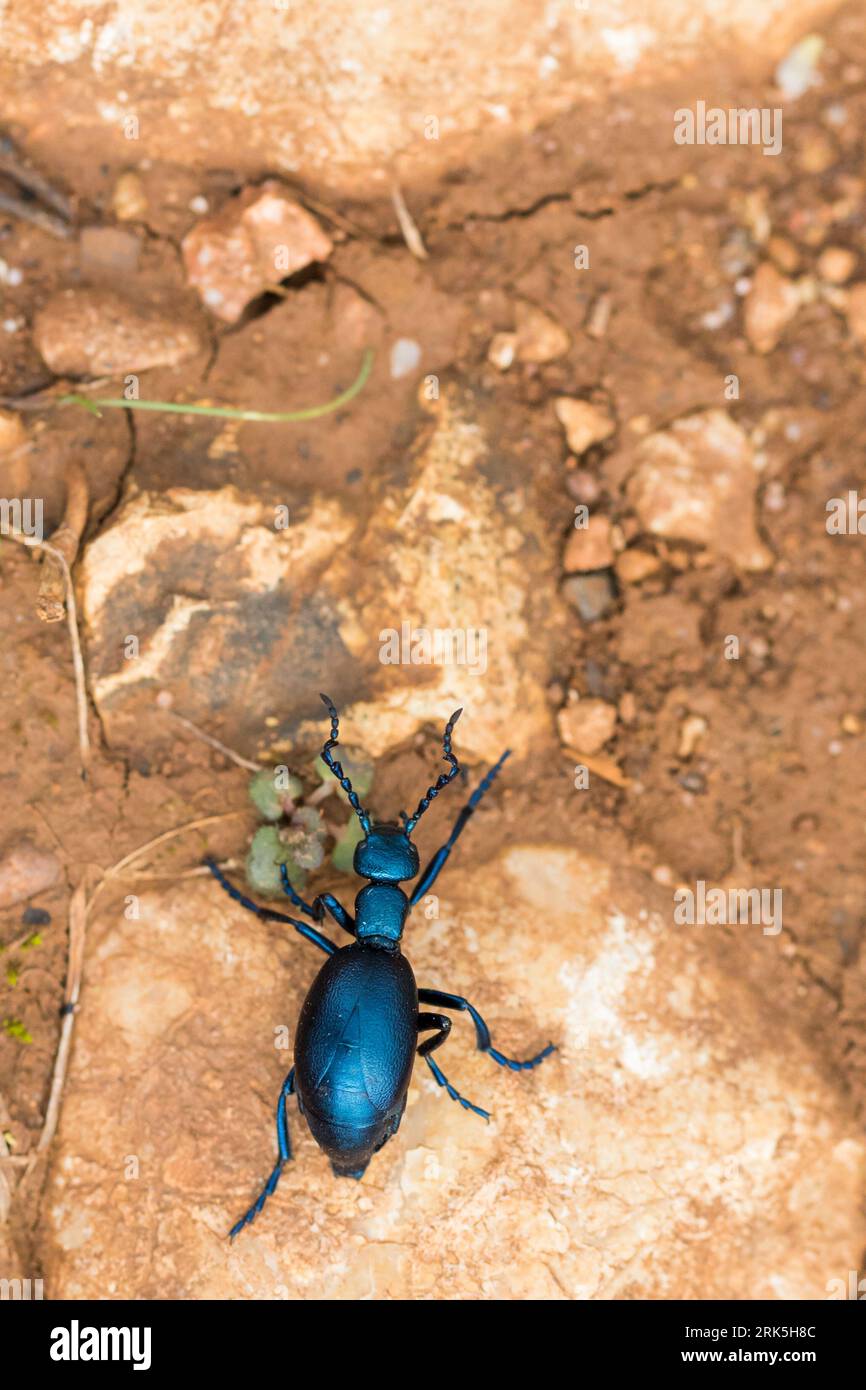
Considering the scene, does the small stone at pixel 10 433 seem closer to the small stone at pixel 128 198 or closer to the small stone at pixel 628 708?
the small stone at pixel 128 198

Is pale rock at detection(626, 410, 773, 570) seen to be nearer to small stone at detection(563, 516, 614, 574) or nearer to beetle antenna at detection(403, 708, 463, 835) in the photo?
small stone at detection(563, 516, 614, 574)

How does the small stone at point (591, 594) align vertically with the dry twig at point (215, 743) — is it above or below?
above

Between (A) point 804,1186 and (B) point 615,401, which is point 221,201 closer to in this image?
(B) point 615,401

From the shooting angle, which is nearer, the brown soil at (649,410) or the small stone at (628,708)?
the brown soil at (649,410)

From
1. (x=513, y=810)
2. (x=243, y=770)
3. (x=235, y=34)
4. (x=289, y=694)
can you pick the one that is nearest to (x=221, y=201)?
(x=235, y=34)

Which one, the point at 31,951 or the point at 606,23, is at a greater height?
the point at 606,23

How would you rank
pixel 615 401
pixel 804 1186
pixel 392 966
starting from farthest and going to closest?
pixel 615 401 < pixel 804 1186 < pixel 392 966

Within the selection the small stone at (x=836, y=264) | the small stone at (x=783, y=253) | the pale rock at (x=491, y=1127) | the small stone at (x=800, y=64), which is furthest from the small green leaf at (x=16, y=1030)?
the small stone at (x=800, y=64)

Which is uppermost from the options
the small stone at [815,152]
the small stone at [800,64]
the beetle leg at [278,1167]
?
the small stone at [800,64]
